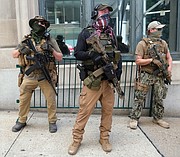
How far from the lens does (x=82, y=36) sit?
11.1 feet

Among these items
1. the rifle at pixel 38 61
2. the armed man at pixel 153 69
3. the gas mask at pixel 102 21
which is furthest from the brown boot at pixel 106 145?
the gas mask at pixel 102 21

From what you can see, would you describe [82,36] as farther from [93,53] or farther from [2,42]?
[2,42]

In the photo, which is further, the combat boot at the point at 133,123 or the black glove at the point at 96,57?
the combat boot at the point at 133,123

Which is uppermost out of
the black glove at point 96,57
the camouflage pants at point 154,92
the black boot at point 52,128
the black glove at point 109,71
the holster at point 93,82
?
the black glove at point 96,57

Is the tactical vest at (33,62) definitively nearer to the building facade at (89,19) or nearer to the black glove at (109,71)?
the black glove at (109,71)

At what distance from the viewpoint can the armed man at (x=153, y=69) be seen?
4.23 metres

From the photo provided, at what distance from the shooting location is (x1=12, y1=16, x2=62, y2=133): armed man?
3900mm

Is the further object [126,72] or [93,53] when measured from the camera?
[126,72]

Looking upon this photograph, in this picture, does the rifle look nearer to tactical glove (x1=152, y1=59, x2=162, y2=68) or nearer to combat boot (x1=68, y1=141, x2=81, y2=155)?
combat boot (x1=68, y1=141, x2=81, y2=155)

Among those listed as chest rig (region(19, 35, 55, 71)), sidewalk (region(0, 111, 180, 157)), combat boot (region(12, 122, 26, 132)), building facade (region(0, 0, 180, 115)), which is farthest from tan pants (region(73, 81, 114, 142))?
building facade (region(0, 0, 180, 115))

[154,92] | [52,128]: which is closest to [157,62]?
[154,92]

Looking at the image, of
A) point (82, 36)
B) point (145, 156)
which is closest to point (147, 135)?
point (145, 156)

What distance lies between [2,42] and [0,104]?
1.19 meters

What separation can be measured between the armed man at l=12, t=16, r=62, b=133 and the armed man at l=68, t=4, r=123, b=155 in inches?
27.8
